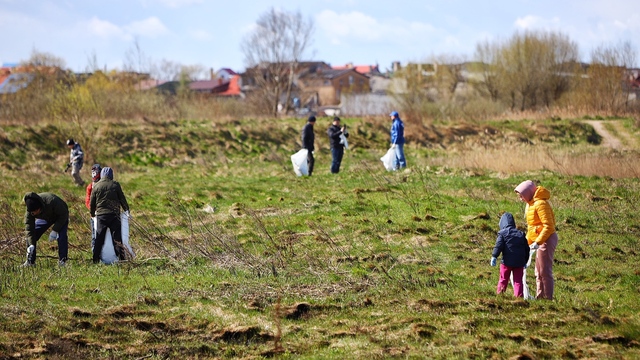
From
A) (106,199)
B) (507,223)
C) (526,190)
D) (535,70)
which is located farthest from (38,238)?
(535,70)

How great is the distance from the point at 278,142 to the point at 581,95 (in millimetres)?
22142

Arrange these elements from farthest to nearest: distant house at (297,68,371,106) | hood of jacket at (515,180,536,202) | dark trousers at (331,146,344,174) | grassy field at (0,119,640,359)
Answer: distant house at (297,68,371,106) < dark trousers at (331,146,344,174) < hood of jacket at (515,180,536,202) < grassy field at (0,119,640,359)

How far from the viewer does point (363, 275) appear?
1119 centimetres

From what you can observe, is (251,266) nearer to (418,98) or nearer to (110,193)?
(110,193)

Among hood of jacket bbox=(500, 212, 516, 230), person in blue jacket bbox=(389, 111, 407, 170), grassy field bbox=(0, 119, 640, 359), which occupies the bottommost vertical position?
grassy field bbox=(0, 119, 640, 359)

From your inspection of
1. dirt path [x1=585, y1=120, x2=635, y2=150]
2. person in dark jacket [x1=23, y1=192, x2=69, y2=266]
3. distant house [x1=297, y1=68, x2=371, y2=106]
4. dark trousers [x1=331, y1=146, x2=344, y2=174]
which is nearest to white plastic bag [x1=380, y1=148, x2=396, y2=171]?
dark trousers [x1=331, y1=146, x2=344, y2=174]

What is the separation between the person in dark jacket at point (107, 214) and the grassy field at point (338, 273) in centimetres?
28

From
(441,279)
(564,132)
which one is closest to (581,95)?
(564,132)

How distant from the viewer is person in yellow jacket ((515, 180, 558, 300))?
982 cm

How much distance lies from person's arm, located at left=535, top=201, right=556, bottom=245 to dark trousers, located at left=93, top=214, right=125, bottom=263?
6.49 metres

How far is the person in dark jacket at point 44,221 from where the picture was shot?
11648 millimetres

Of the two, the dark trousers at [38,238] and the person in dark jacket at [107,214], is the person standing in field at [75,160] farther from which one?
the dark trousers at [38,238]

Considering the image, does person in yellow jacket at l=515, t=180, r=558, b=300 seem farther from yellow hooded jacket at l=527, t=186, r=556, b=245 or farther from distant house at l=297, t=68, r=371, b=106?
distant house at l=297, t=68, r=371, b=106

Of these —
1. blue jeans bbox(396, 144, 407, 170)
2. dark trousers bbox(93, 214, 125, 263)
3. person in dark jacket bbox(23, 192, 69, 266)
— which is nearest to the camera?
person in dark jacket bbox(23, 192, 69, 266)
